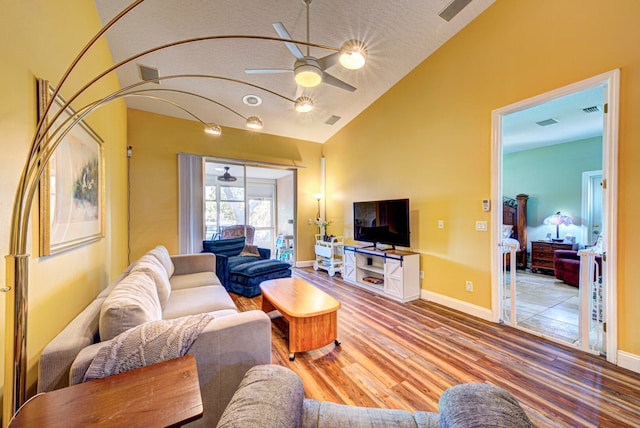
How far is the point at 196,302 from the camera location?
2.22 m

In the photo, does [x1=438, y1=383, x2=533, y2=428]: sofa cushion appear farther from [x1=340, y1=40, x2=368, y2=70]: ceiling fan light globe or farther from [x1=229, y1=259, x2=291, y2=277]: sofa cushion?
[x1=229, y1=259, x2=291, y2=277]: sofa cushion

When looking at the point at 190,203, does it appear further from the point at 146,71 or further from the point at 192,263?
the point at 146,71

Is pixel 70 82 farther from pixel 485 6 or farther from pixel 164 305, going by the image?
pixel 485 6

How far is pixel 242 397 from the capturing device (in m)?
0.88

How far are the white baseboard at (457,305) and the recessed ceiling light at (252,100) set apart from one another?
3941 mm

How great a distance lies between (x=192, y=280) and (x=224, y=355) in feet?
6.07

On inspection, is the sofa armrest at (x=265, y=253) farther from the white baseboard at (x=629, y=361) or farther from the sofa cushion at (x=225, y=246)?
the white baseboard at (x=629, y=361)

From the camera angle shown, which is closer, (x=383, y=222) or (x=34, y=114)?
(x=34, y=114)

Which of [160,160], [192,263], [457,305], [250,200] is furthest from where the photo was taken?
[250,200]

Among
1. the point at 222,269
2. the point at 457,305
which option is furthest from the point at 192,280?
the point at 457,305

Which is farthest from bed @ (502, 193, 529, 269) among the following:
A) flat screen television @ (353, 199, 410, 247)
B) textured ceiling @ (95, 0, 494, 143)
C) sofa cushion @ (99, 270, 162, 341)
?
sofa cushion @ (99, 270, 162, 341)

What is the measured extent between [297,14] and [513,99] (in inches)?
97.0

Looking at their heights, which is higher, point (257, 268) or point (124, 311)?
point (124, 311)

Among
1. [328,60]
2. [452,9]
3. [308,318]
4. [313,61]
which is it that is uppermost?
[452,9]
